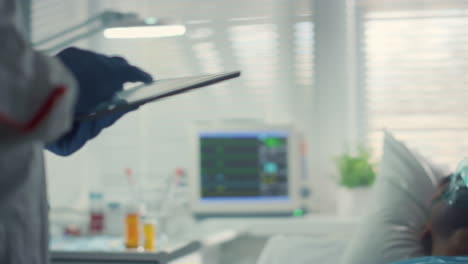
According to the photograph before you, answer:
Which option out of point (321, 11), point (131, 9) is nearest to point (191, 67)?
point (131, 9)

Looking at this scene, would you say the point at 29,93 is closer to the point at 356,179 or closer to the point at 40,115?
the point at 40,115

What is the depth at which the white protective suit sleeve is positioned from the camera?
59 cm

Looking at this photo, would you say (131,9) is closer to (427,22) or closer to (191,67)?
(191,67)

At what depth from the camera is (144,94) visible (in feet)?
3.29

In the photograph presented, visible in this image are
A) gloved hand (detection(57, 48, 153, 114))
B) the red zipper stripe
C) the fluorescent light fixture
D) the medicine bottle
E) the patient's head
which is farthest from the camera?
the fluorescent light fixture

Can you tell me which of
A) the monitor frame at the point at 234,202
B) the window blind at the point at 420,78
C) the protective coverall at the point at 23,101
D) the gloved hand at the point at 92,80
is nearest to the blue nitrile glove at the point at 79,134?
the gloved hand at the point at 92,80

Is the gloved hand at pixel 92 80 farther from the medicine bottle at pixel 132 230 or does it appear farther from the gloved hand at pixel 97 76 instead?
the medicine bottle at pixel 132 230

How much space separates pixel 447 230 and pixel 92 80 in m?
0.98

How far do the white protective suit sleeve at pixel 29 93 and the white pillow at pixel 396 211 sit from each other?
1326mm

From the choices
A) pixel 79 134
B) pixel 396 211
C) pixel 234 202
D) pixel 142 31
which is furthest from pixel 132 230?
pixel 79 134

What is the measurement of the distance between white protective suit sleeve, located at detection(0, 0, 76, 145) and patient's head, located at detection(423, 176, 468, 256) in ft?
4.07

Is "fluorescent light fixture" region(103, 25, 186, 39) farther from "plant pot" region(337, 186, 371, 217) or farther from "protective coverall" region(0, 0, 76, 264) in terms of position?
"protective coverall" region(0, 0, 76, 264)

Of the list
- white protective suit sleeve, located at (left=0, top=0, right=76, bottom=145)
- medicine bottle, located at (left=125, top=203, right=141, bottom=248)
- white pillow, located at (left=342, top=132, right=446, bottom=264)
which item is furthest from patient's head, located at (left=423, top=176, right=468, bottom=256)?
white protective suit sleeve, located at (left=0, top=0, right=76, bottom=145)

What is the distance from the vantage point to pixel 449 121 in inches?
120
